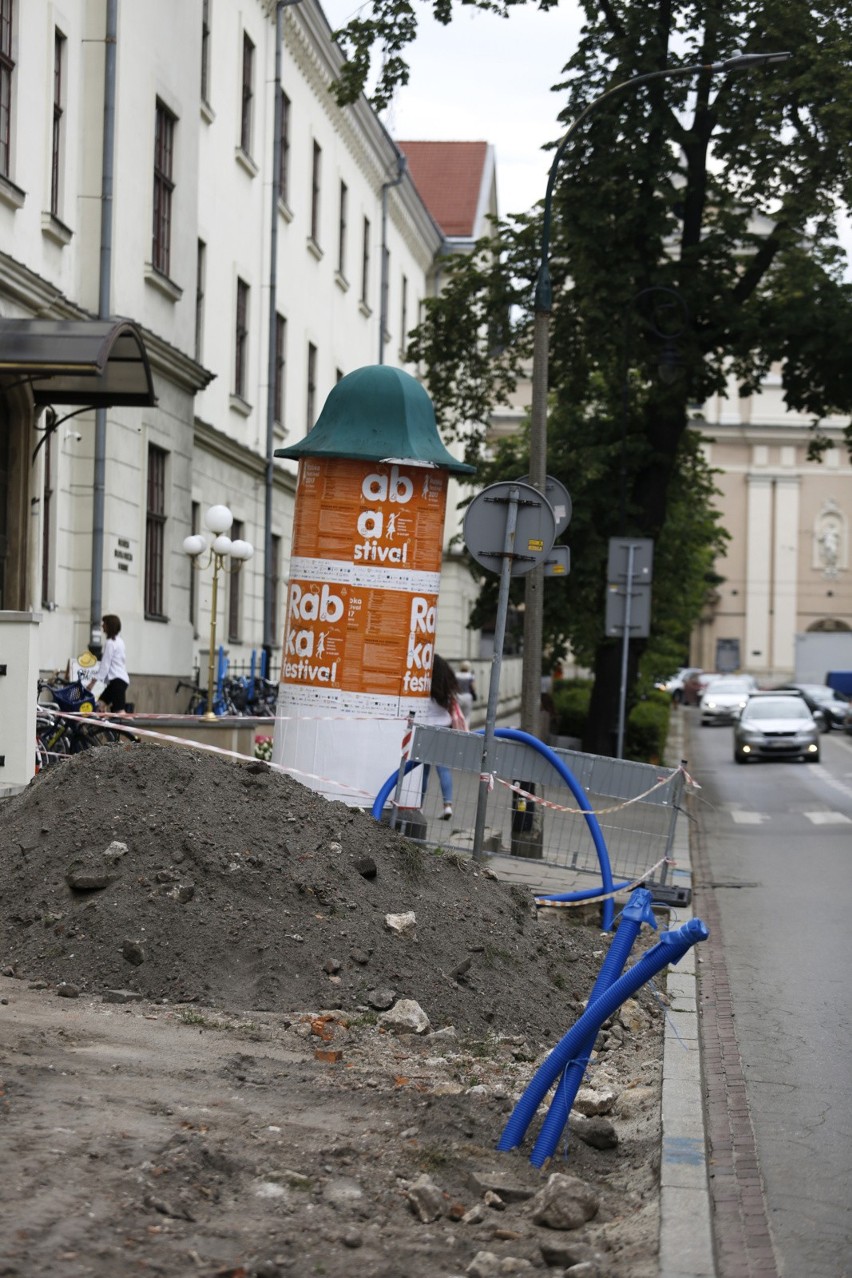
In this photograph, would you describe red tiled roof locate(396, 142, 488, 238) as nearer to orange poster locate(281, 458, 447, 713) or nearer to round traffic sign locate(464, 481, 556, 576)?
orange poster locate(281, 458, 447, 713)

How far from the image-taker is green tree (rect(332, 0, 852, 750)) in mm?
25172

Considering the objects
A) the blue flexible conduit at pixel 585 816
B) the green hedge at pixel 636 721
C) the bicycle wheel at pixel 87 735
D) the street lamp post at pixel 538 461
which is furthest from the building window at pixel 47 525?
the green hedge at pixel 636 721

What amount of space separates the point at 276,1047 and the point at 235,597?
82.3 feet

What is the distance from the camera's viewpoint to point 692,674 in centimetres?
8444

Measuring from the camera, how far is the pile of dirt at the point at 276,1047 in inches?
201

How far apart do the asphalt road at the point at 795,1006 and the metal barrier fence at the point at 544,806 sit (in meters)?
0.90

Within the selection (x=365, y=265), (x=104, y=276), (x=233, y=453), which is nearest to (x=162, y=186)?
(x=104, y=276)

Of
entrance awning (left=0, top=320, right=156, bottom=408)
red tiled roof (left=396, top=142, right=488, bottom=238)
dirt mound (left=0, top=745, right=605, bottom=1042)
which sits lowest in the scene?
dirt mound (left=0, top=745, right=605, bottom=1042)

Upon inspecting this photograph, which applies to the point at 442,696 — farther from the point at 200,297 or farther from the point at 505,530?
the point at 200,297

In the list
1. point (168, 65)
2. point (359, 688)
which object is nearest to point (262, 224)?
point (168, 65)

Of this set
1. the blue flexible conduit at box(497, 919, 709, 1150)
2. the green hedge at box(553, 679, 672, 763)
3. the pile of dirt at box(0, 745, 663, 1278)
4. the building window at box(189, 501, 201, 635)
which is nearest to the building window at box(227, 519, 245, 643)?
the building window at box(189, 501, 201, 635)

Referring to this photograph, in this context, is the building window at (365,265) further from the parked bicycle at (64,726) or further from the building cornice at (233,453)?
the parked bicycle at (64,726)

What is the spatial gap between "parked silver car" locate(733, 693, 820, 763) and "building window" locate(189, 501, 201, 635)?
16.1 meters

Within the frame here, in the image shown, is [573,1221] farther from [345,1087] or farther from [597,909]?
[597,909]
